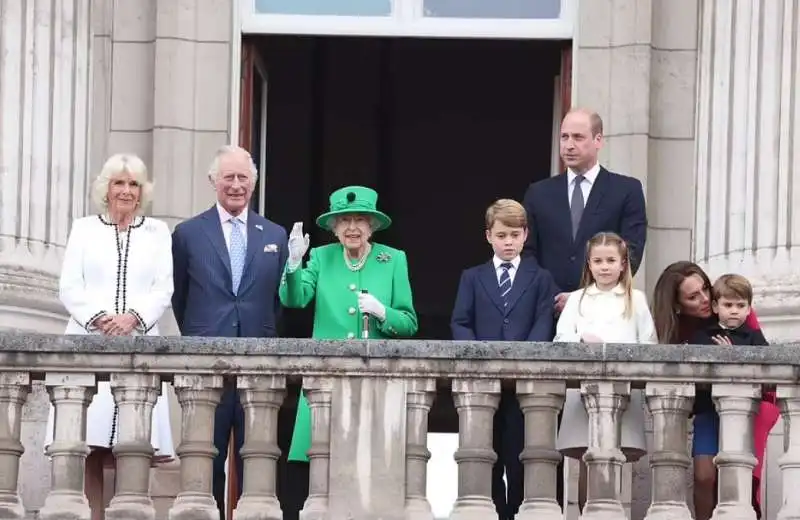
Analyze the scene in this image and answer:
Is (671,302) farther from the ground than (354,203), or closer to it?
closer to it

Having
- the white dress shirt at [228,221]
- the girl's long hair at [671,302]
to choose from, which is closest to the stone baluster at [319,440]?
the white dress shirt at [228,221]

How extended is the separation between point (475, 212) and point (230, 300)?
36.2ft

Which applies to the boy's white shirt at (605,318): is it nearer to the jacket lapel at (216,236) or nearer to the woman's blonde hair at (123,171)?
the jacket lapel at (216,236)

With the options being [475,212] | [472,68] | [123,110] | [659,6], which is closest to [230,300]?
[123,110]

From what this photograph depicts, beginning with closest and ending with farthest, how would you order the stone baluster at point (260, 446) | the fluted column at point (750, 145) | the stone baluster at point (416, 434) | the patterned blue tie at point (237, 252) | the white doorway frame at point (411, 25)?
the stone baluster at point (260, 446) → the stone baluster at point (416, 434) → the patterned blue tie at point (237, 252) → the fluted column at point (750, 145) → the white doorway frame at point (411, 25)

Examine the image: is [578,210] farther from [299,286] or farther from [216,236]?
[216,236]

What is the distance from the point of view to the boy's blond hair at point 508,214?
42.7ft

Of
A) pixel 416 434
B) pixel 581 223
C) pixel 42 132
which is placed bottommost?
pixel 416 434

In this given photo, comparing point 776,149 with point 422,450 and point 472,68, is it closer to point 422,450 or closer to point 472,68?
point 422,450

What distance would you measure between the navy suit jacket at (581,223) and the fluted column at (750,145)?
1523mm

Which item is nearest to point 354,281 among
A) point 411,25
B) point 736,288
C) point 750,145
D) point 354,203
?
point 354,203

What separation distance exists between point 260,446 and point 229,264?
1.21m

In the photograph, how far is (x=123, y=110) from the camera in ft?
52.2

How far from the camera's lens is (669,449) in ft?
40.5
